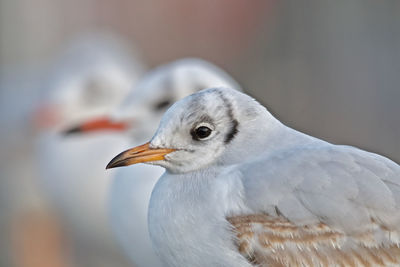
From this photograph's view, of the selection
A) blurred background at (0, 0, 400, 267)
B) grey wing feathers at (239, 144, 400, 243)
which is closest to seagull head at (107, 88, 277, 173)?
grey wing feathers at (239, 144, 400, 243)

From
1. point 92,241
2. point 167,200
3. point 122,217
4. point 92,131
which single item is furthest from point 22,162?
point 167,200

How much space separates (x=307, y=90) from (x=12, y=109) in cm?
268

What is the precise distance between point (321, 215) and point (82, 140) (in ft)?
10.7

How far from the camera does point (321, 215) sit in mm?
2752

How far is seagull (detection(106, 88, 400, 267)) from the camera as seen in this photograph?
275 centimetres

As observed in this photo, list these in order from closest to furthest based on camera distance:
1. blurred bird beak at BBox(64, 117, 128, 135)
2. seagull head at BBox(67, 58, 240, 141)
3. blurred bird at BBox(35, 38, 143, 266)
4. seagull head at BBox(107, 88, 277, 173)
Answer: seagull head at BBox(107, 88, 277, 173), seagull head at BBox(67, 58, 240, 141), blurred bird beak at BBox(64, 117, 128, 135), blurred bird at BBox(35, 38, 143, 266)

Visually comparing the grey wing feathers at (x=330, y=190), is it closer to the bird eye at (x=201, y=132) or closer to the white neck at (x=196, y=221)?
the white neck at (x=196, y=221)

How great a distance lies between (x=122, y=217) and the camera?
399 centimetres

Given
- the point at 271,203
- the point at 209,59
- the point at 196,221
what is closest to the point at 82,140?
the point at 196,221

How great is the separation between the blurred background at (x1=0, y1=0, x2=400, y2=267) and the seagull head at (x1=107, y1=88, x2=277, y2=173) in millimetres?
2731

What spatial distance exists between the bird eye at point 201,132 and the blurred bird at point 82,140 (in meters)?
1.99

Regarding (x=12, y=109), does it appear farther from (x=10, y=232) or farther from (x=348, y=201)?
(x=348, y=201)

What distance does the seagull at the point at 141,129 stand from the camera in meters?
3.93

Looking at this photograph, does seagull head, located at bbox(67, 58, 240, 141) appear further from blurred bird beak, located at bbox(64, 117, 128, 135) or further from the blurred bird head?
the blurred bird head
